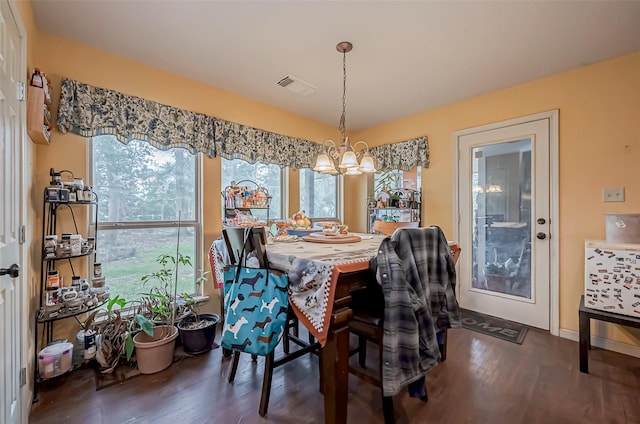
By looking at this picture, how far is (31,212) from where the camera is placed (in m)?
1.81

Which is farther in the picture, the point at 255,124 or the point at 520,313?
Result: the point at 255,124

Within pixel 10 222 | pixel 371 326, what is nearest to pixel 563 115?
pixel 371 326

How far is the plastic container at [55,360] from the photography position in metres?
1.80

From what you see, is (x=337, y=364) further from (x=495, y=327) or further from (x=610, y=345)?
(x=610, y=345)

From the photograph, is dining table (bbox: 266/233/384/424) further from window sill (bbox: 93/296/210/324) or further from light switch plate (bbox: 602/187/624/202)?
light switch plate (bbox: 602/187/624/202)

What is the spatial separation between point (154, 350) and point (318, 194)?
8.96 feet

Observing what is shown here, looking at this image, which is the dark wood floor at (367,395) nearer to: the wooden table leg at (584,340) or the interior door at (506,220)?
the wooden table leg at (584,340)

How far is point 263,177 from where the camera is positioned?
3.44 meters

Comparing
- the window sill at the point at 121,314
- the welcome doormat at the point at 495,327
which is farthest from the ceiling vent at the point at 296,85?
the welcome doormat at the point at 495,327

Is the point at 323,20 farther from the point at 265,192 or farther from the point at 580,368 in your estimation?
the point at 580,368

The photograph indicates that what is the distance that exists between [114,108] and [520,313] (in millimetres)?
4220

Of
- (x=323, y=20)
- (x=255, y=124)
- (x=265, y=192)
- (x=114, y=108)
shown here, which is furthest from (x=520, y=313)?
(x=114, y=108)

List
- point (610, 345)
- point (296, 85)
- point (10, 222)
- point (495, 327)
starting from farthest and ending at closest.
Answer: point (296, 85), point (495, 327), point (610, 345), point (10, 222)

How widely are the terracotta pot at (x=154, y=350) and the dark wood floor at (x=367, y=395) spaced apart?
0.21ft
